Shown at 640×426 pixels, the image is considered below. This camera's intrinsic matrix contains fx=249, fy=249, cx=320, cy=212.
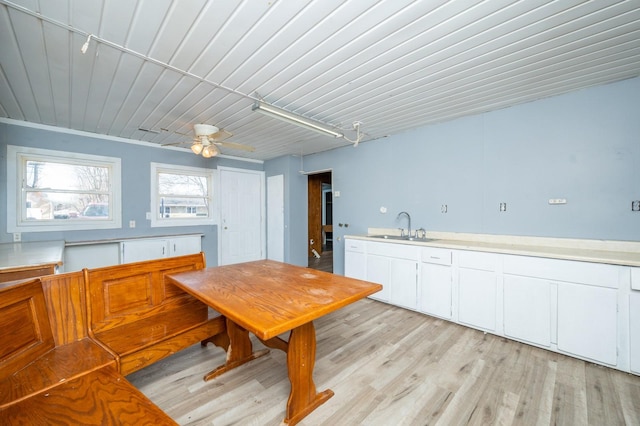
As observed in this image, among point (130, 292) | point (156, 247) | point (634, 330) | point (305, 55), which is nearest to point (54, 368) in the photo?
point (130, 292)

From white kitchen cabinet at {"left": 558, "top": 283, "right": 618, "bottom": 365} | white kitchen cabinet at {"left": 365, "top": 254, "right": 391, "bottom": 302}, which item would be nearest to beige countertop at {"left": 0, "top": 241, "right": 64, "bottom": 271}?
white kitchen cabinet at {"left": 365, "top": 254, "right": 391, "bottom": 302}

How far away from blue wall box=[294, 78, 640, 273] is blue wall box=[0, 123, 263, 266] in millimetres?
3462

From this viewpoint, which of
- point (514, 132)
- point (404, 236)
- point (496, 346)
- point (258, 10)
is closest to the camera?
point (258, 10)

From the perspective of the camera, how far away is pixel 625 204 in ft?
7.70

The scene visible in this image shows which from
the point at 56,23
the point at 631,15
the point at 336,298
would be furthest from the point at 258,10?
the point at 631,15

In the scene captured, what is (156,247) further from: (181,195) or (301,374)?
(301,374)

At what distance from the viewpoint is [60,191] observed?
365 cm

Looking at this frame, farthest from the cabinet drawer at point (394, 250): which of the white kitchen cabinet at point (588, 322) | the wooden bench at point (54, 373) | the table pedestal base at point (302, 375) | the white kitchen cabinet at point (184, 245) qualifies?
the white kitchen cabinet at point (184, 245)

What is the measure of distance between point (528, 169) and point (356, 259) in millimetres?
2425

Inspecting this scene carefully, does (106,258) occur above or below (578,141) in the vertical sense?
below

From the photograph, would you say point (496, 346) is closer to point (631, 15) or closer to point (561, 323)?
point (561, 323)

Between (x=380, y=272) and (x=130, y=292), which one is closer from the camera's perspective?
(x=130, y=292)

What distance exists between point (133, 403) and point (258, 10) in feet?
6.90

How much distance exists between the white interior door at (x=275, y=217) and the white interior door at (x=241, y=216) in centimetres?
18
